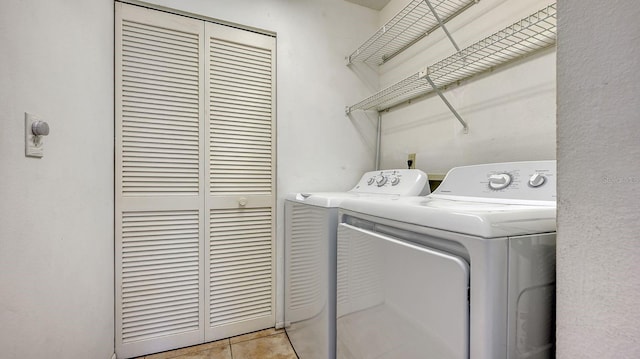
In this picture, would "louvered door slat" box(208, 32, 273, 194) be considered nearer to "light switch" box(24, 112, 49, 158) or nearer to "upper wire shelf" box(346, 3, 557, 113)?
"upper wire shelf" box(346, 3, 557, 113)

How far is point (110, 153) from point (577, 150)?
1.89 metres

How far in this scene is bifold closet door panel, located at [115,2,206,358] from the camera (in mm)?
1586

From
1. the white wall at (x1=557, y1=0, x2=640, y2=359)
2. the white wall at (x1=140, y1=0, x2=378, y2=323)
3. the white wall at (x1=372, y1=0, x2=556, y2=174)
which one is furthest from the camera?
the white wall at (x1=140, y1=0, x2=378, y2=323)

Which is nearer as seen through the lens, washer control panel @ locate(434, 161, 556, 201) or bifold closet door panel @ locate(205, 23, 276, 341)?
washer control panel @ locate(434, 161, 556, 201)

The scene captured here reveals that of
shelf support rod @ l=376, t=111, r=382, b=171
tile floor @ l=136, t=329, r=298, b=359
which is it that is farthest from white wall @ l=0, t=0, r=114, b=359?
shelf support rod @ l=376, t=111, r=382, b=171

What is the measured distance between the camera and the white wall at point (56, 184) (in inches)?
30.4

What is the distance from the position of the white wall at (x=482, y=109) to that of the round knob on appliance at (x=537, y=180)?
280mm

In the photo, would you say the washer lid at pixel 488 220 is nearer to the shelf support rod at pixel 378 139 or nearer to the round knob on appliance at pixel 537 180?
the round knob on appliance at pixel 537 180

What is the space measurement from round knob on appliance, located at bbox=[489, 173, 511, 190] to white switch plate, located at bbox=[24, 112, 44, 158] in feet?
5.22

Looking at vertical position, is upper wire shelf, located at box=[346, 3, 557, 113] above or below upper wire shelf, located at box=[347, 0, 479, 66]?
below

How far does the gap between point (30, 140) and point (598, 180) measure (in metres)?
1.37

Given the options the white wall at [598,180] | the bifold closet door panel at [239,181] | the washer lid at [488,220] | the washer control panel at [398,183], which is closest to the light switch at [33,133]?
the bifold closet door panel at [239,181]

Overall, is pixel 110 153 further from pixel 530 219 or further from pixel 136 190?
pixel 530 219

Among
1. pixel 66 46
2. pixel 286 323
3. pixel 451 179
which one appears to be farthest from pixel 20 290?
pixel 451 179
